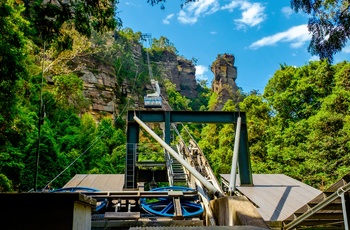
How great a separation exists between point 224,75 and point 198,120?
48.9 metres

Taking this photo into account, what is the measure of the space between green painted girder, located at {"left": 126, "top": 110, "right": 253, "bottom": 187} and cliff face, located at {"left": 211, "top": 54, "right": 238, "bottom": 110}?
44336mm

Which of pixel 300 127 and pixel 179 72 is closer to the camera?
pixel 300 127

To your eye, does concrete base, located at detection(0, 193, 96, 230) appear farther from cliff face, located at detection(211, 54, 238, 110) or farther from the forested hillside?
cliff face, located at detection(211, 54, 238, 110)

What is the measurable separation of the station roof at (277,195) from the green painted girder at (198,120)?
593 mm

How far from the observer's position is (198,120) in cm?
962

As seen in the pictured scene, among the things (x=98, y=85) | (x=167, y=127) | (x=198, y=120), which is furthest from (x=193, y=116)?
(x=98, y=85)

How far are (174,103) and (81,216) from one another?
49339mm

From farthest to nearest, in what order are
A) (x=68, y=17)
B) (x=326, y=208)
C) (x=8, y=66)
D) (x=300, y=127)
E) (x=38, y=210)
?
1. (x=300, y=127)
2. (x=8, y=66)
3. (x=68, y=17)
4. (x=326, y=208)
5. (x=38, y=210)

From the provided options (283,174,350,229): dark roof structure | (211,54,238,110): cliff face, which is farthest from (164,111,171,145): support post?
(211,54,238,110): cliff face

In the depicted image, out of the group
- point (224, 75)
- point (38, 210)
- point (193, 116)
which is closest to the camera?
point (38, 210)

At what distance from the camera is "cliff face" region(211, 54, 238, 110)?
5515 centimetres

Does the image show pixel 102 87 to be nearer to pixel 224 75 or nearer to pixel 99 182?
pixel 99 182

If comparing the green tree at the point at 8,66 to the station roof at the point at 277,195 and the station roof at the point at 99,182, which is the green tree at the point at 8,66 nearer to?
the station roof at the point at 99,182

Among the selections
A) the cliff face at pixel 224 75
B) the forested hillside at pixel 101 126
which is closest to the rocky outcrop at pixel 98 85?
the forested hillside at pixel 101 126
